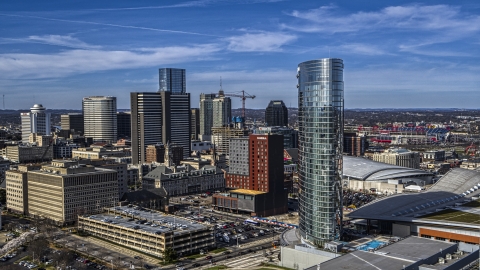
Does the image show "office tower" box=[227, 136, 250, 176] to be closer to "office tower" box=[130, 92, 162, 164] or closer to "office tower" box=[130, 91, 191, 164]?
"office tower" box=[130, 91, 191, 164]

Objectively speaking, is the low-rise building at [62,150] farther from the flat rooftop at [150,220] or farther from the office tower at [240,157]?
the flat rooftop at [150,220]

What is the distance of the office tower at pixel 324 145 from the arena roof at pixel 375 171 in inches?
2597

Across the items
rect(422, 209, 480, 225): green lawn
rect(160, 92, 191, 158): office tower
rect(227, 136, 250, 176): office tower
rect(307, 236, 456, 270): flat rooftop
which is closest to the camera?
rect(307, 236, 456, 270): flat rooftop

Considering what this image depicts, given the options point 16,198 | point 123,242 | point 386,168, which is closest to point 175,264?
point 123,242

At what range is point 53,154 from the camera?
7106 inches

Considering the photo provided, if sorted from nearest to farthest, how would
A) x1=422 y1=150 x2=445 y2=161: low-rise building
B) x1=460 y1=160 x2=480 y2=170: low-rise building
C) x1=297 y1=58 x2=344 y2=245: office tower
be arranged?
x1=297 y1=58 x2=344 y2=245: office tower
x1=460 y1=160 x2=480 y2=170: low-rise building
x1=422 y1=150 x2=445 y2=161: low-rise building

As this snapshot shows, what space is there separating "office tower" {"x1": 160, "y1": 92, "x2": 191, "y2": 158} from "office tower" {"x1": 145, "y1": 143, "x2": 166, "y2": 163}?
12153 millimetres

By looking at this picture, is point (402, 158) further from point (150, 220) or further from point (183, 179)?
point (150, 220)

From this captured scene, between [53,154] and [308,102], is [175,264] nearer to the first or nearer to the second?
[308,102]

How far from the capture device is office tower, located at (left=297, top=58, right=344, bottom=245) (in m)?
66.4

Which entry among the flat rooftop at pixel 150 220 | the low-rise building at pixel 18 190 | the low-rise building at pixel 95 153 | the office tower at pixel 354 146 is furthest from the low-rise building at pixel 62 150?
the flat rooftop at pixel 150 220

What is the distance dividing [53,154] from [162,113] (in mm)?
40240

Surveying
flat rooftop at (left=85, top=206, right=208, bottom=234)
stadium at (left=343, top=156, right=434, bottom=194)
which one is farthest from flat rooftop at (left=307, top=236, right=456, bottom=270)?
stadium at (left=343, top=156, right=434, bottom=194)

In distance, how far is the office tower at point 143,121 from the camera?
176 meters
